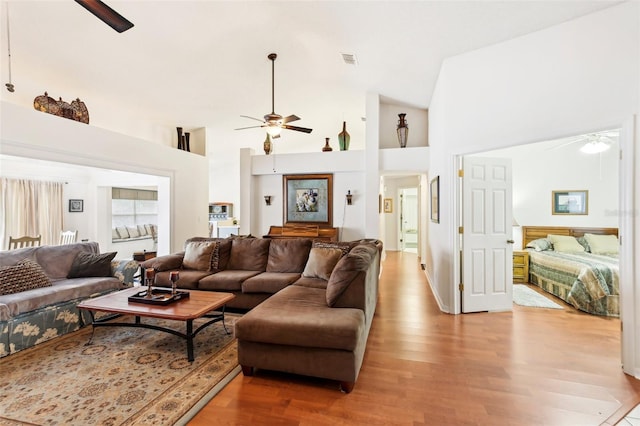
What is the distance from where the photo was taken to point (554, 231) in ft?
19.2

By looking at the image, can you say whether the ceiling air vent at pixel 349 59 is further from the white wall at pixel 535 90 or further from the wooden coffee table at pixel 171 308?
the wooden coffee table at pixel 171 308

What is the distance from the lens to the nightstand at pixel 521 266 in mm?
5355

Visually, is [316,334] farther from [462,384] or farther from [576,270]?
[576,270]

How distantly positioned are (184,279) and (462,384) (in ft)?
10.9

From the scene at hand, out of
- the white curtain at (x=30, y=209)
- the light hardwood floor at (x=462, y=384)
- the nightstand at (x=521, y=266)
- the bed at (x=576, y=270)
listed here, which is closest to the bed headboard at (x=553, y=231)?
the bed at (x=576, y=270)

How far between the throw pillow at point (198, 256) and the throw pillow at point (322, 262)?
1485 mm

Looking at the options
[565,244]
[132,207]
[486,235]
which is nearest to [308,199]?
[486,235]

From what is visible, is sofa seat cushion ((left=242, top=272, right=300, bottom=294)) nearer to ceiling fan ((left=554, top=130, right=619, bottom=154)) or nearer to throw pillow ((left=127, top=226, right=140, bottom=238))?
throw pillow ((left=127, top=226, right=140, bottom=238))

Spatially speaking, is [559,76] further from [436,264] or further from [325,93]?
[325,93]

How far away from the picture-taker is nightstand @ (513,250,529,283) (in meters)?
5.36

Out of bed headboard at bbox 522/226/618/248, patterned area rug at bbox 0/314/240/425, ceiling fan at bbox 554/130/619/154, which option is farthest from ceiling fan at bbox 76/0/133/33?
bed headboard at bbox 522/226/618/248

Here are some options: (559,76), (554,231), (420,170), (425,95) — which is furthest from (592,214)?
(559,76)

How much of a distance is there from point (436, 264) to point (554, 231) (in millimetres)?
3074

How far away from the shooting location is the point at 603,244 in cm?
517
